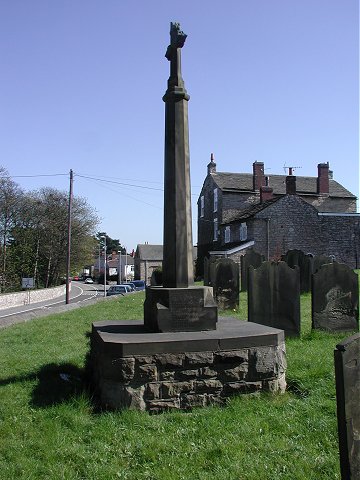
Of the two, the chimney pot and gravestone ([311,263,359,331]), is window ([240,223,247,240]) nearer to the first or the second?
the chimney pot

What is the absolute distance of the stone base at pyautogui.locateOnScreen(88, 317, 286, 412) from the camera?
16.7 ft

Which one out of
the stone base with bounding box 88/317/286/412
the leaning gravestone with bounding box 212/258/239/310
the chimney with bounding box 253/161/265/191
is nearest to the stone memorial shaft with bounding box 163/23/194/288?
the stone base with bounding box 88/317/286/412

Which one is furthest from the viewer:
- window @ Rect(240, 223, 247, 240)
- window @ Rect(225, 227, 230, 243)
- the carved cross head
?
window @ Rect(225, 227, 230, 243)

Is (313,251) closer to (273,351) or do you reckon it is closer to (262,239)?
(262,239)

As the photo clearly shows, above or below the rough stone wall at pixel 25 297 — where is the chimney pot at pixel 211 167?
above

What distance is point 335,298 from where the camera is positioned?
376 inches

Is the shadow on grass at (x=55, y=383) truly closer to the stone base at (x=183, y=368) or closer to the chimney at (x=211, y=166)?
the stone base at (x=183, y=368)

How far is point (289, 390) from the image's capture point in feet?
19.1

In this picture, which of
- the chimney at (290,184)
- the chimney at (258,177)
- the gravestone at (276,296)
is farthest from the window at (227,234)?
the gravestone at (276,296)

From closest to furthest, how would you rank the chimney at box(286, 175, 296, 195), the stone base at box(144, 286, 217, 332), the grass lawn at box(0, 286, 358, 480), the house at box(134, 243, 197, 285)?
the grass lawn at box(0, 286, 358, 480) → the stone base at box(144, 286, 217, 332) → the chimney at box(286, 175, 296, 195) → the house at box(134, 243, 197, 285)

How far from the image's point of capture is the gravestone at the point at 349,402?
253 cm

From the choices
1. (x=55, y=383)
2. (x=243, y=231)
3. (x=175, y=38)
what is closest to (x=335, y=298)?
(x=175, y=38)

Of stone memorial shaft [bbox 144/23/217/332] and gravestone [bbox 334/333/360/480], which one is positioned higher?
stone memorial shaft [bbox 144/23/217/332]

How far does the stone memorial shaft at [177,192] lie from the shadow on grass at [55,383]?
67.2 inches
